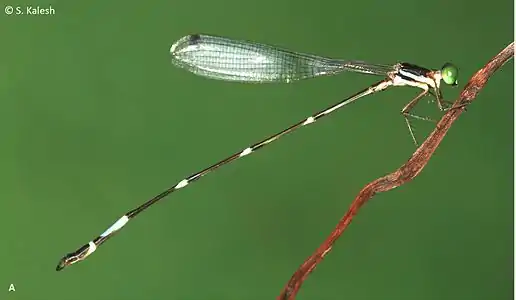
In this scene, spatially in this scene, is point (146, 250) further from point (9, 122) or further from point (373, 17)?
Result: point (373, 17)

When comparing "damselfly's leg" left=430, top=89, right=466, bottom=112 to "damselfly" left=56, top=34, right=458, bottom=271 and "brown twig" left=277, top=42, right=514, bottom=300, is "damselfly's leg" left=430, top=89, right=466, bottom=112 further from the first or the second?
"brown twig" left=277, top=42, right=514, bottom=300

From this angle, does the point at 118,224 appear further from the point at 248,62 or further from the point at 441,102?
the point at 441,102

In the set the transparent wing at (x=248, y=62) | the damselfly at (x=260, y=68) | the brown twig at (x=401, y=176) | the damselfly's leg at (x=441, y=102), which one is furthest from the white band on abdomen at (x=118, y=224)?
the damselfly's leg at (x=441, y=102)

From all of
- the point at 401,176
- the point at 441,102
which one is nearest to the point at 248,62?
the point at 441,102

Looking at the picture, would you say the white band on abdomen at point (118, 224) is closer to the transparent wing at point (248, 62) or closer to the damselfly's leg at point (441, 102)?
the transparent wing at point (248, 62)

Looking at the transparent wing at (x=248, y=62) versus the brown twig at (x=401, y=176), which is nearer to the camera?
the brown twig at (x=401, y=176)
